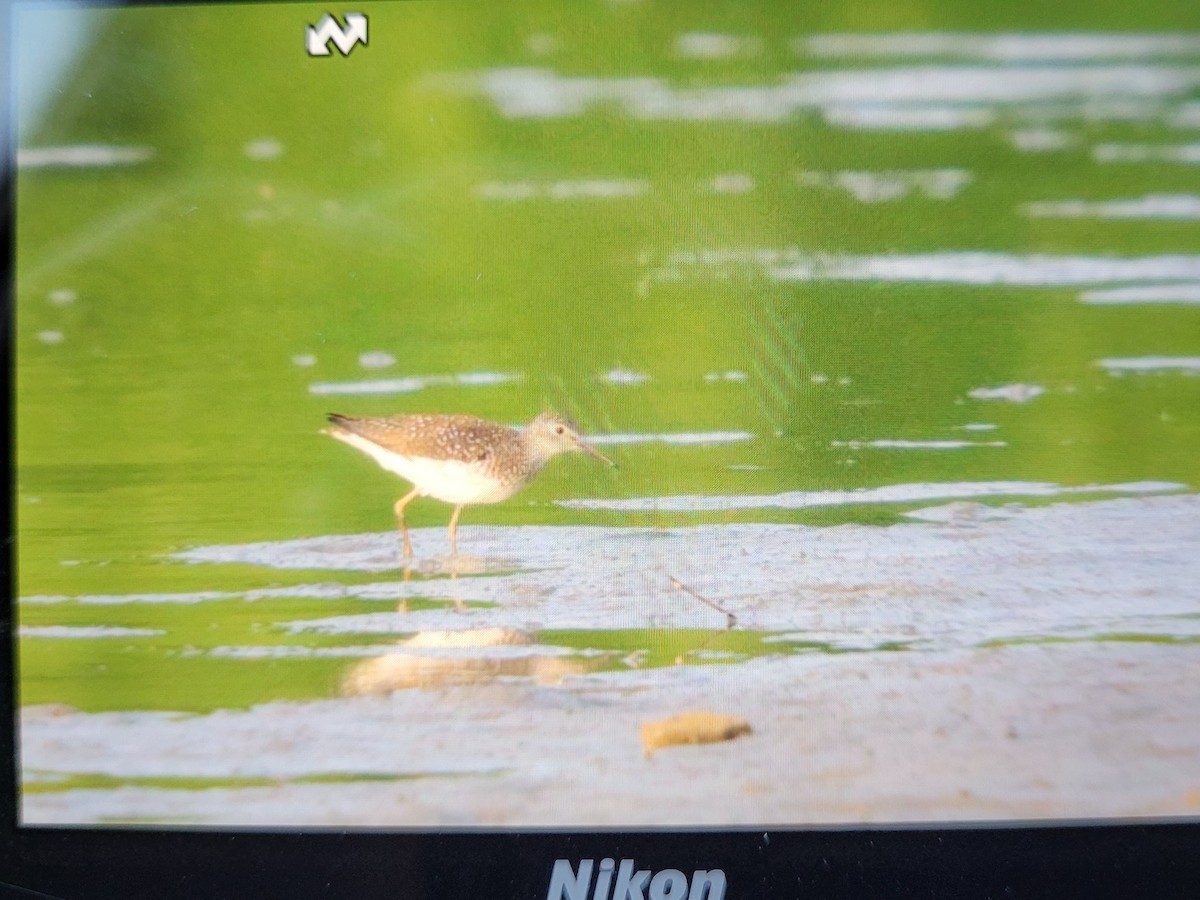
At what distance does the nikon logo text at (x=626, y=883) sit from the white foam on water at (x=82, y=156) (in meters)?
1.15

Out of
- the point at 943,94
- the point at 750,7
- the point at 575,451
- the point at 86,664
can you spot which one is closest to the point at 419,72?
the point at 750,7

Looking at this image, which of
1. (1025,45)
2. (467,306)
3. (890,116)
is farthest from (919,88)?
(467,306)

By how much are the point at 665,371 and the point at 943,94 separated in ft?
1.78

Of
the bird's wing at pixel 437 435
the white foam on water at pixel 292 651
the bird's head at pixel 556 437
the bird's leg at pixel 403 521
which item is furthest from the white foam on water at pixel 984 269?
the white foam on water at pixel 292 651

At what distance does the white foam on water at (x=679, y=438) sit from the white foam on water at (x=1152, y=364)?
0.51 m

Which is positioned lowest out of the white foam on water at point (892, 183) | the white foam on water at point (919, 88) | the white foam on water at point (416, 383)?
the white foam on water at point (416, 383)

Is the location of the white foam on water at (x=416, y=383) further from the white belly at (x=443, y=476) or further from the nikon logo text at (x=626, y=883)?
the nikon logo text at (x=626, y=883)

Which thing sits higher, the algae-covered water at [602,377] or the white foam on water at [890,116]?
the white foam on water at [890,116]

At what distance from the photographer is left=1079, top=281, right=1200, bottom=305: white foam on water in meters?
1.56

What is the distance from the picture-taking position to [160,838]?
5.17 ft

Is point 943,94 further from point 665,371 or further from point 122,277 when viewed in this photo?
point 122,277

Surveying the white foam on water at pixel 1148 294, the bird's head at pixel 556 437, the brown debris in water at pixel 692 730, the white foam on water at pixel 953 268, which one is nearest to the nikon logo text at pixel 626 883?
the brown debris in water at pixel 692 730

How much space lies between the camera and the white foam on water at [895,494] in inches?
61.2

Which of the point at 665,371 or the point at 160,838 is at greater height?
the point at 665,371
